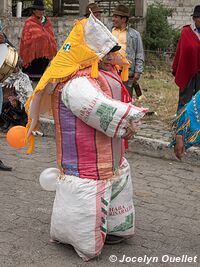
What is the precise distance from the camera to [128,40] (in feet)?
25.2

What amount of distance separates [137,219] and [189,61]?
3.57 meters

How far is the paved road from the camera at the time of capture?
3.83 m

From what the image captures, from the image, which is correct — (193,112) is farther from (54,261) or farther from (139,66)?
(139,66)

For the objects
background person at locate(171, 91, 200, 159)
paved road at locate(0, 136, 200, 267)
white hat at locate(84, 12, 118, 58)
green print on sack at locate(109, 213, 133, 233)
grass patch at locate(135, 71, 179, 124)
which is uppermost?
white hat at locate(84, 12, 118, 58)

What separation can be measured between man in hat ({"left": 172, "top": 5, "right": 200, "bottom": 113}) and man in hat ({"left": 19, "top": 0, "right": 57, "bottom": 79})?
2.17m

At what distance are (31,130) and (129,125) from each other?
2.80ft

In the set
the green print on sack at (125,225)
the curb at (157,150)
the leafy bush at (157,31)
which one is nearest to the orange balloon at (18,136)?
the green print on sack at (125,225)

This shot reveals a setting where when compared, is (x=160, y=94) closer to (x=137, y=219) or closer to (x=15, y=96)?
(x=15, y=96)

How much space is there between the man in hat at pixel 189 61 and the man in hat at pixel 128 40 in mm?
576

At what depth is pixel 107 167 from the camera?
3789 mm

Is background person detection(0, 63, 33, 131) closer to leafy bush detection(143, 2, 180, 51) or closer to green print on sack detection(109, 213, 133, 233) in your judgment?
green print on sack detection(109, 213, 133, 233)

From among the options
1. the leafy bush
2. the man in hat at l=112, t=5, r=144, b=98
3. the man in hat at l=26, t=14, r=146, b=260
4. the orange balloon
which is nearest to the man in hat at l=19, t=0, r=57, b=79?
the man in hat at l=112, t=5, r=144, b=98

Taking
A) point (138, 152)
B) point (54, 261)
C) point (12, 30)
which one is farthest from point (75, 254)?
point (12, 30)

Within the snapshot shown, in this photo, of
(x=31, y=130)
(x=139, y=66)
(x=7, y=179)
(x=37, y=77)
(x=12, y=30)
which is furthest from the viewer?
(x=12, y=30)
